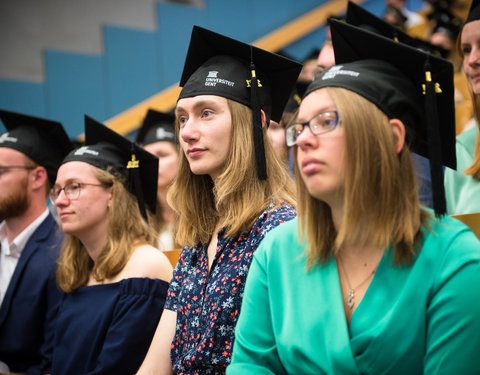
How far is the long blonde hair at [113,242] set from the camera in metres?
2.75

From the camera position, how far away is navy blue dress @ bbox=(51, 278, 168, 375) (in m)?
2.47

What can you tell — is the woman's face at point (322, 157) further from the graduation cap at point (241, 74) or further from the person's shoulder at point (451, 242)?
the graduation cap at point (241, 74)

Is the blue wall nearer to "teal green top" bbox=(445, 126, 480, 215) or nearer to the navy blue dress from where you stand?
the navy blue dress

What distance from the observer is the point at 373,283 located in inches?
54.4

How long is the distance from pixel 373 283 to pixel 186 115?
1146mm

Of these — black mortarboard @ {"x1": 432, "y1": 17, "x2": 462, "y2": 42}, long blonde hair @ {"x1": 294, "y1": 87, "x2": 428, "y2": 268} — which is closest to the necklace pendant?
long blonde hair @ {"x1": 294, "y1": 87, "x2": 428, "y2": 268}

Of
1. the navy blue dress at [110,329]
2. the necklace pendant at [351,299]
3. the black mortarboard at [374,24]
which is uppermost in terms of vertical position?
the black mortarboard at [374,24]

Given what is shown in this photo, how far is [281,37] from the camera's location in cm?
714

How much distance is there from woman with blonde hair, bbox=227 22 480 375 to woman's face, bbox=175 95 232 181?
633 mm

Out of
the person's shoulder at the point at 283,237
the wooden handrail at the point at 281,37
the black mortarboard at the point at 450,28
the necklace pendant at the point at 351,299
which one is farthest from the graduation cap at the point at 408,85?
the wooden handrail at the point at 281,37

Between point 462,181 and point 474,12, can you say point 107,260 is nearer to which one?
point 462,181

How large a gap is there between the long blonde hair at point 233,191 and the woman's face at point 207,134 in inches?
1.2

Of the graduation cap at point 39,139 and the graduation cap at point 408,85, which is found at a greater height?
the graduation cap at point 39,139

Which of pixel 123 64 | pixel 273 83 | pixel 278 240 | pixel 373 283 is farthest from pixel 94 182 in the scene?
pixel 123 64
